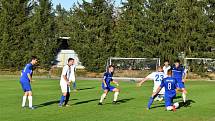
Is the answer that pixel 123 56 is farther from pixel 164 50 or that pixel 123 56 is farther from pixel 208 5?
pixel 208 5

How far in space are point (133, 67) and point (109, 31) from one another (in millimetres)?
10694

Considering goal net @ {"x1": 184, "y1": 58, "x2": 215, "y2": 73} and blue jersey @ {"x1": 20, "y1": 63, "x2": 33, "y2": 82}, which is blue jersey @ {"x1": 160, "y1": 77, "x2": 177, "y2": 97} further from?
goal net @ {"x1": 184, "y1": 58, "x2": 215, "y2": 73}

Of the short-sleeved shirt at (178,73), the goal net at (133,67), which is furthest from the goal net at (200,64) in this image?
the short-sleeved shirt at (178,73)

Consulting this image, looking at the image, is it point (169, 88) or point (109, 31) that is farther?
point (109, 31)

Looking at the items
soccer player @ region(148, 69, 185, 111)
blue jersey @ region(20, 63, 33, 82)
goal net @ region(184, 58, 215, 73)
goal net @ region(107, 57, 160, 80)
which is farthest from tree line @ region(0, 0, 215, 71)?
blue jersey @ region(20, 63, 33, 82)

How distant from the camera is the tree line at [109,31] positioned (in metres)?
52.9

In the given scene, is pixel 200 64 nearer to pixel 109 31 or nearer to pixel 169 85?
pixel 109 31

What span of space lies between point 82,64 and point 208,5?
1824 centimetres

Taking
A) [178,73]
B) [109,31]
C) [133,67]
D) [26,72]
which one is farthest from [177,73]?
[109,31]


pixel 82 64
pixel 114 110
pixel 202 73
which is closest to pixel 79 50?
pixel 82 64

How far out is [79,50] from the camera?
57469 millimetres

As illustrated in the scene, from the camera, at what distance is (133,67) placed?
49.2 meters

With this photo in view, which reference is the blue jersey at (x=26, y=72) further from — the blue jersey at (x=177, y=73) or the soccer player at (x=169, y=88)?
the blue jersey at (x=177, y=73)

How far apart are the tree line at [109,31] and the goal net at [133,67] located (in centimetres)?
303
